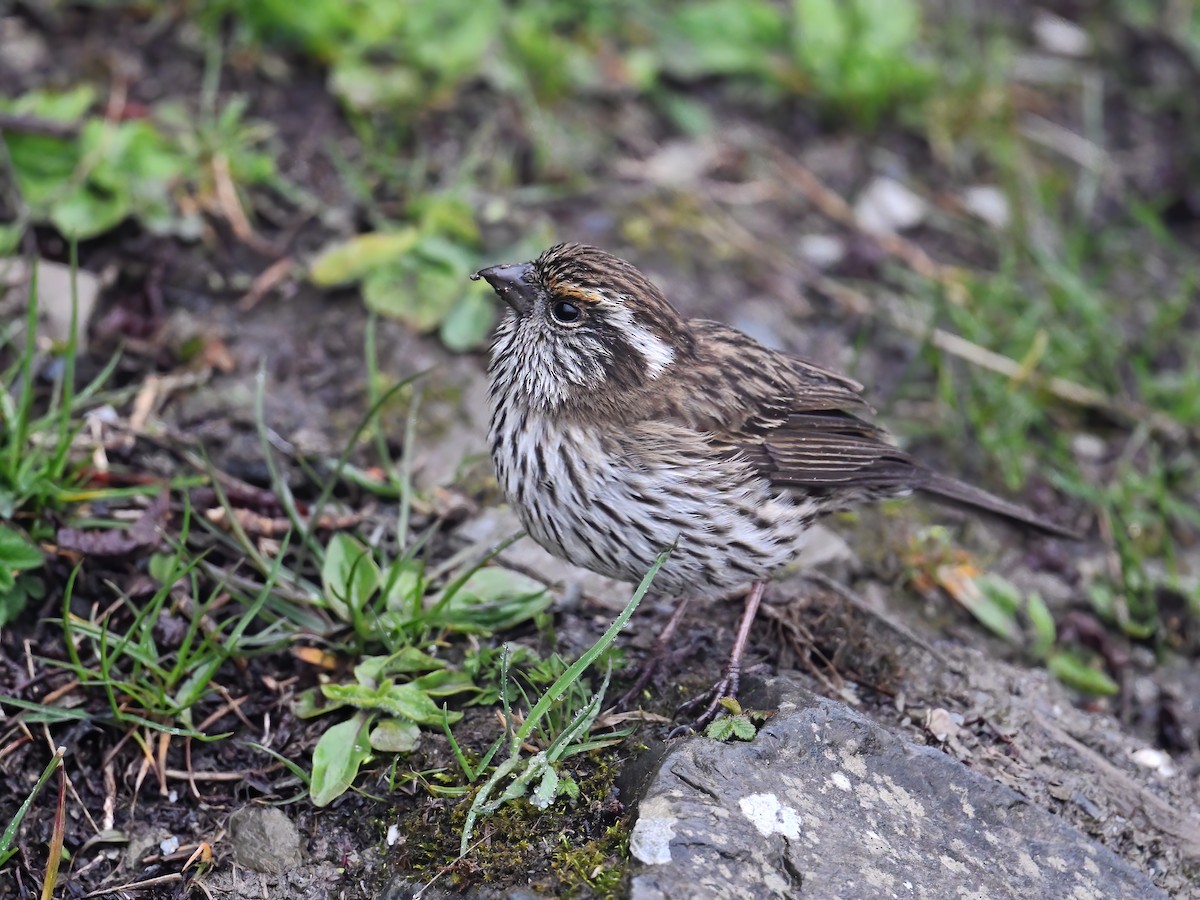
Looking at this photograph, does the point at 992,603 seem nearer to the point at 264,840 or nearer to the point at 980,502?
the point at 980,502

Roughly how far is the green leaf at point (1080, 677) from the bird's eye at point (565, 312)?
2352 millimetres

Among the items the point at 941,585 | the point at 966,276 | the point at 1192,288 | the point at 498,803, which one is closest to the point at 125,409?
the point at 498,803

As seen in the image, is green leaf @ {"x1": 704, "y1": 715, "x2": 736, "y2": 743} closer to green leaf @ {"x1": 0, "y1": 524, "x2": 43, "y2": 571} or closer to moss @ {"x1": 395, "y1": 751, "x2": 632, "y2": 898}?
moss @ {"x1": 395, "y1": 751, "x2": 632, "y2": 898}

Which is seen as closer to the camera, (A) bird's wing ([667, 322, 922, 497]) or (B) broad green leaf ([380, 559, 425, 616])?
(B) broad green leaf ([380, 559, 425, 616])

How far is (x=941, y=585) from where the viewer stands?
16.9ft

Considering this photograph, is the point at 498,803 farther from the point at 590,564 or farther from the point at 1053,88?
the point at 1053,88

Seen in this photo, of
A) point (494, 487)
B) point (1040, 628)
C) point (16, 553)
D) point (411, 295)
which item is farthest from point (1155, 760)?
point (16, 553)

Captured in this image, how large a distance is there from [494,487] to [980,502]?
1891 millimetres

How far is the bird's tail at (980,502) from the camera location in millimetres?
4906

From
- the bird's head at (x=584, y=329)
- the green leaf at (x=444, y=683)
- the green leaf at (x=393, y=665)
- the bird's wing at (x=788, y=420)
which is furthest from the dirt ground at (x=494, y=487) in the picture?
the bird's head at (x=584, y=329)

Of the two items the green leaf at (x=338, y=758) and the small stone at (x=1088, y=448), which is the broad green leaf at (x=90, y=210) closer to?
the green leaf at (x=338, y=758)

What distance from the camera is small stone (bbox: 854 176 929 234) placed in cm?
730

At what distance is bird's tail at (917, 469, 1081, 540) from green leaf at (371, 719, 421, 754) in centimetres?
210

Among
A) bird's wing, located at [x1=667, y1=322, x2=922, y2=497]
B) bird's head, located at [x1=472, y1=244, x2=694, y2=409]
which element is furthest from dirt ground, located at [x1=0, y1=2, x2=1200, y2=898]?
bird's head, located at [x1=472, y1=244, x2=694, y2=409]
